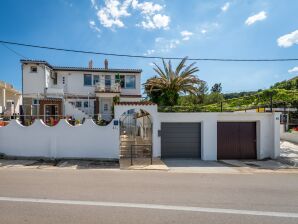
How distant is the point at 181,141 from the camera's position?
1446cm

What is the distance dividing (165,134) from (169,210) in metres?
8.85

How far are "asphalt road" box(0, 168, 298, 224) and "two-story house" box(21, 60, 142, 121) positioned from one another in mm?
17536

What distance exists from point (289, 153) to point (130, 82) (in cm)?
1949

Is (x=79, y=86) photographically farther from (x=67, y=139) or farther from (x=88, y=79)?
(x=67, y=139)

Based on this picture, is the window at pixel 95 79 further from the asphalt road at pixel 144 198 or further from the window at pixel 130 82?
the asphalt road at pixel 144 198

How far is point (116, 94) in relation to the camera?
2830cm

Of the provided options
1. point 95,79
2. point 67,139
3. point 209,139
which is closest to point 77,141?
point 67,139

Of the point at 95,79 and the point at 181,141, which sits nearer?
the point at 181,141

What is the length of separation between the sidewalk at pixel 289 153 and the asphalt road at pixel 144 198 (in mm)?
4123

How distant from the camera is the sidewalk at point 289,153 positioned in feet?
43.7

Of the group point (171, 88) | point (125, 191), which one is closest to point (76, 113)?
point (171, 88)

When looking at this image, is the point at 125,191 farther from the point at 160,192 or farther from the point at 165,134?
the point at 165,134

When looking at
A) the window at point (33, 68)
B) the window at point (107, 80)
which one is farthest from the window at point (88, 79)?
the window at point (33, 68)

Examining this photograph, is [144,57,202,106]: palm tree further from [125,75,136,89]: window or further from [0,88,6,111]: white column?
[0,88,6,111]: white column
